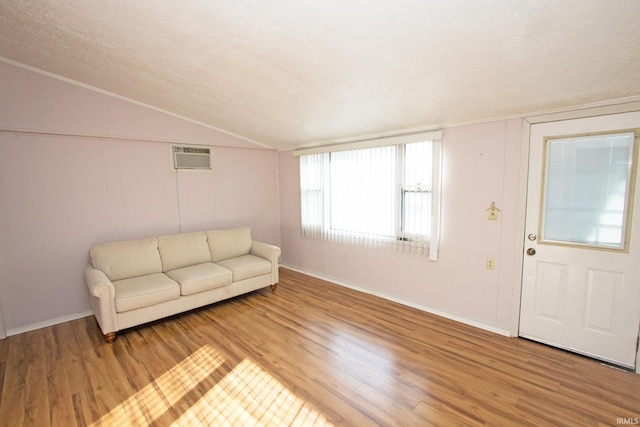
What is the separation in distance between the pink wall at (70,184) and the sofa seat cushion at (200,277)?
0.79 m

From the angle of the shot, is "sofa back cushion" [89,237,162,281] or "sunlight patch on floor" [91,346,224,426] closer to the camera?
"sunlight patch on floor" [91,346,224,426]

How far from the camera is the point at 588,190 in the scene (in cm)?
237

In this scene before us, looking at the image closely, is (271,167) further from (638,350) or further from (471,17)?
(638,350)

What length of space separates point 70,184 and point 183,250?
1391 mm

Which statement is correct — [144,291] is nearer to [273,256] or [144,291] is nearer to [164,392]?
[164,392]

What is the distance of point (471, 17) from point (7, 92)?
408 cm

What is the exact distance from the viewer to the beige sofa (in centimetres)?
280

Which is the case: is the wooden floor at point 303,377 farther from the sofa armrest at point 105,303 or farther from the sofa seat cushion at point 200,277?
the sofa seat cushion at point 200,277

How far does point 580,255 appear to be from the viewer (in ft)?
8.02

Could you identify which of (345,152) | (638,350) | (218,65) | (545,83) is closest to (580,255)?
(638,350)

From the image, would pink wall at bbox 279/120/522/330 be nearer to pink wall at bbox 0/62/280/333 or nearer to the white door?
the white door

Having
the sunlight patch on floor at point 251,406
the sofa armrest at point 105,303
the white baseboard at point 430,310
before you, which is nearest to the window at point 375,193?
the white baseboard at point 430,310

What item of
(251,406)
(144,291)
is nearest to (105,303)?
(144,291)

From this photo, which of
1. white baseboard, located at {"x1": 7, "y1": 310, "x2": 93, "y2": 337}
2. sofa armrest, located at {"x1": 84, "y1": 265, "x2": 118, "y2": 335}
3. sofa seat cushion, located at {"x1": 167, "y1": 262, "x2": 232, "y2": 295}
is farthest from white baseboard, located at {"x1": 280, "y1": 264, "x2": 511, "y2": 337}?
white baseboard, located at {"x1": 7, "y1": 310, "x2": 93, "y2": 337}
